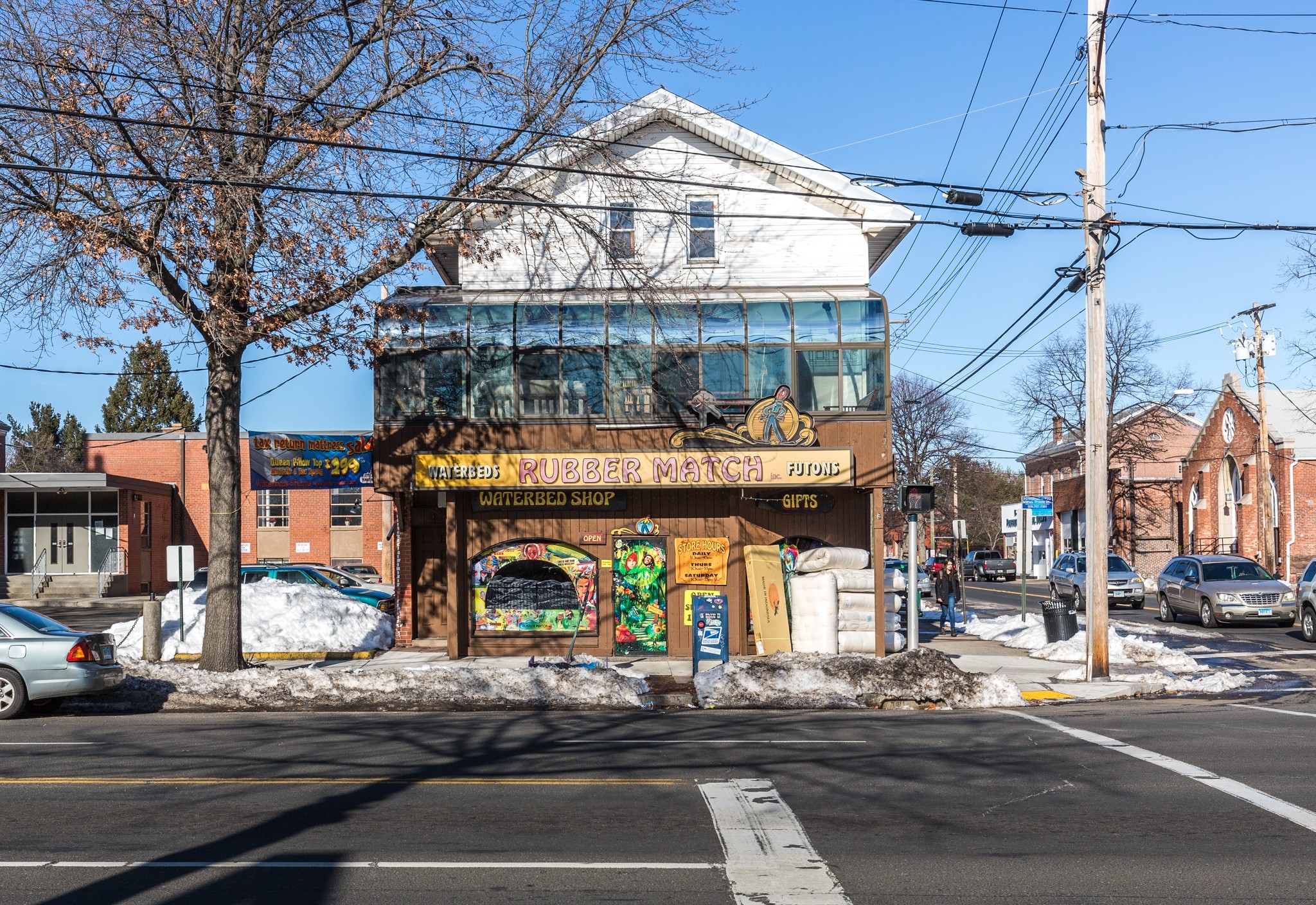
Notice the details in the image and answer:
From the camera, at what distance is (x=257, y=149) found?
52.6 ft

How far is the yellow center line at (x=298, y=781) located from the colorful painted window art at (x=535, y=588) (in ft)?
37.1

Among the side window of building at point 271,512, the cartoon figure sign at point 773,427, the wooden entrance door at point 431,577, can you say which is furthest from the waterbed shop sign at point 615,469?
the side window of building at point 271,512

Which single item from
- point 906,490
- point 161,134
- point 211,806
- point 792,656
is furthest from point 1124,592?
point 211,806

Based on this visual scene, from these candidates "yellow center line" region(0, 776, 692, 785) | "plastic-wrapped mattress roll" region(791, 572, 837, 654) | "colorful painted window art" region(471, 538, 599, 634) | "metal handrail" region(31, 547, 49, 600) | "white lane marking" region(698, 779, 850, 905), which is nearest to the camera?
"white lane marking" region(698, 779, 850, 905)

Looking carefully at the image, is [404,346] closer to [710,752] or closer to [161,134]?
[161,134]

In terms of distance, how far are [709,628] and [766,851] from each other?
10.1 meters

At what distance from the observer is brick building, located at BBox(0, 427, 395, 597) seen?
44938 millimetres

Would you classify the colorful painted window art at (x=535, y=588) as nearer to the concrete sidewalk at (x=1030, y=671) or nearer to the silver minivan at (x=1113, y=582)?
the concrete sidewalk at (x=1030, y=671)

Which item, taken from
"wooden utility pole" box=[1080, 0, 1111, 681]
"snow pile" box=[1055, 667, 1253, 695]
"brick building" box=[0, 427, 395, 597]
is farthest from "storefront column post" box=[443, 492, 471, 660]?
"brick building" box=[0, 427, 395, 597]

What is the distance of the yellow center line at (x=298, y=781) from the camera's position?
362 inches

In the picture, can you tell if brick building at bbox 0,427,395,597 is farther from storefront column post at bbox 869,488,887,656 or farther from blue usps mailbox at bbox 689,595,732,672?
blue usps mailbox at bbox 689,595,732,672

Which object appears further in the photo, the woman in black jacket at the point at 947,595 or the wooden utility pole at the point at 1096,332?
the woman in black jacket at the point at 947,595

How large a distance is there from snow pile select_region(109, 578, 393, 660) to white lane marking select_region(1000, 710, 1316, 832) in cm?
1399

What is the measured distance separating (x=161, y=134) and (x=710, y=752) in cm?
1107
